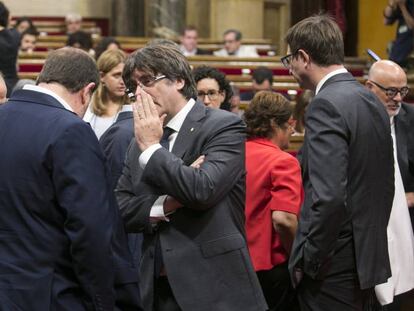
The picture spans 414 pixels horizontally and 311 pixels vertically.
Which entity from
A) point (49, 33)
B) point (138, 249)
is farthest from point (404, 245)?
point (49, 33)

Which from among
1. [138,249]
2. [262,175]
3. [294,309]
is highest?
[262,175]

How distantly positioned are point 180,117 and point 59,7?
1483 cm

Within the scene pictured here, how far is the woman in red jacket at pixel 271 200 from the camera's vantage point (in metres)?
4.52

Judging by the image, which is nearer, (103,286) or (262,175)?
(103,286)

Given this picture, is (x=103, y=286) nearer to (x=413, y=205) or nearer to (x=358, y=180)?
(x=358, y=180)

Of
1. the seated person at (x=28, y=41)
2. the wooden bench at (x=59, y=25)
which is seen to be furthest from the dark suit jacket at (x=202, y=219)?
the wooden bench at (x=59, y=25)

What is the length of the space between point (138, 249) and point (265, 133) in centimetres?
79

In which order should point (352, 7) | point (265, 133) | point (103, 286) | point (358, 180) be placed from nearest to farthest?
point (103, 286), point (358, 180), point (265, 133), point (352, 7)

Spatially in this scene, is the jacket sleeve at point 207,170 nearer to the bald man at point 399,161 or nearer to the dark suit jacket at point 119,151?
the dark suit jacket at point 119,151

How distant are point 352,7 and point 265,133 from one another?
1133cm

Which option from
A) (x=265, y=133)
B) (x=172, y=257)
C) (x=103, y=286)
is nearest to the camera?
(x=103, y=286)

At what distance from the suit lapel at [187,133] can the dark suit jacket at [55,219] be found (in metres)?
0.44

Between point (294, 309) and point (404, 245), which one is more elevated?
point (404, 245)

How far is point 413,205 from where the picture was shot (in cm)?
499
